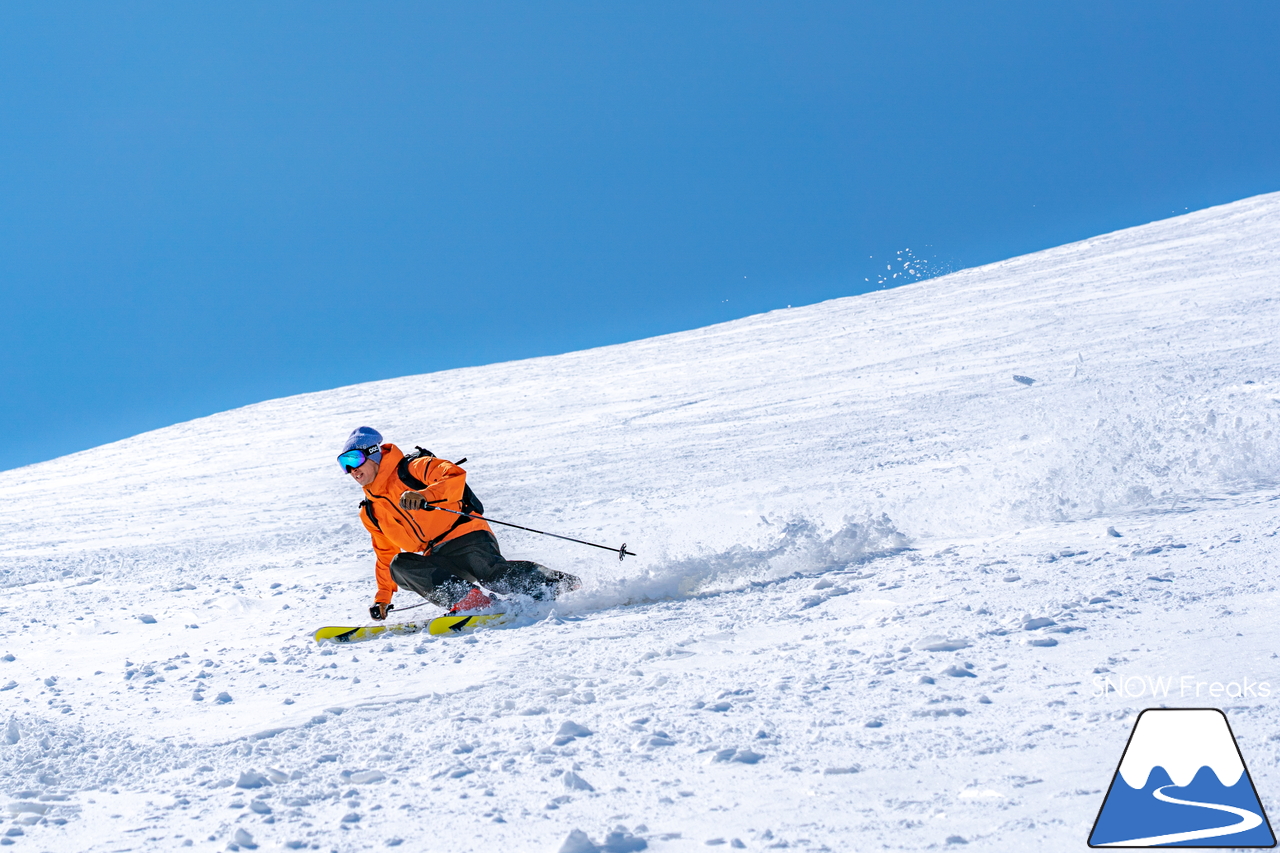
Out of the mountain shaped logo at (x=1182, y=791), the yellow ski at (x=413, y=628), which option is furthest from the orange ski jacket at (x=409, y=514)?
the mountain shaped logo at (x=1182, y=791)

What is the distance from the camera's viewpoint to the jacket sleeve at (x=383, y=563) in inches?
236

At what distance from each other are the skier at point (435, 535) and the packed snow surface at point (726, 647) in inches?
14.2

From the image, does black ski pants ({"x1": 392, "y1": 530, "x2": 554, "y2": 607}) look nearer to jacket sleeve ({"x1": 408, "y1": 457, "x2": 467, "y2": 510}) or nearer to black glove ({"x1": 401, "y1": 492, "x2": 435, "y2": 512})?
jacket sleeve ({"x1": 408, "y1": 457, "x2": 467, "y2": 510})

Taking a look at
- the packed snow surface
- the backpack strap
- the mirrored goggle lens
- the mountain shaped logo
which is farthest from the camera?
the backpack strap

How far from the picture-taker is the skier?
571 cm

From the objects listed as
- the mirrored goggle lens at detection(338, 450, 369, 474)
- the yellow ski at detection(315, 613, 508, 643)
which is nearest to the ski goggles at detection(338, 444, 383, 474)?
the mirrored goggle lens at detection(338, 450, 369, 474)

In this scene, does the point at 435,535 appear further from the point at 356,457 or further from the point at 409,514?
the point at 356,457

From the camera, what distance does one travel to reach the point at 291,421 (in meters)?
22.7

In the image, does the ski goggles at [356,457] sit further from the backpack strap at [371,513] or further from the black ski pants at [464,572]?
the black ski pants at [464,572]

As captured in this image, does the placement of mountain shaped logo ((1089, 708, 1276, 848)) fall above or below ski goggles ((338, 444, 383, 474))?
below

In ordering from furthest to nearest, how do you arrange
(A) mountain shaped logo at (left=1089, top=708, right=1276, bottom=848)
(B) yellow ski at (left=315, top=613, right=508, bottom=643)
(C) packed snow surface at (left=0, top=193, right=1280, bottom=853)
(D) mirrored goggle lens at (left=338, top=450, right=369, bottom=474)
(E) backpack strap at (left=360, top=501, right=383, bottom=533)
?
(E) backpack strap at (left=360, top=501, right=383, bottom=533) < (D) mirrored goggle lens at (left=338, top=450, right=369, bottom=474) < (B) yellow ski at (left=315, top=613, right=508, bottom=643) < (C) packed snow surface at (left=0, top=193, right=1280, bottom=853) < (A) mountain shaped logo at (left=1089, top=708, right=1276, bottom=848)

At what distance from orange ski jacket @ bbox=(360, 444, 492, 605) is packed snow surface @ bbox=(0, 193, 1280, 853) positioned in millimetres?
766

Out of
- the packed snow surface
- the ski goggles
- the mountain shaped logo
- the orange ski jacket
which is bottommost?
the mountain shaped logo

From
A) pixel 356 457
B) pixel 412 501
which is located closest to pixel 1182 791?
pixel 412 501
